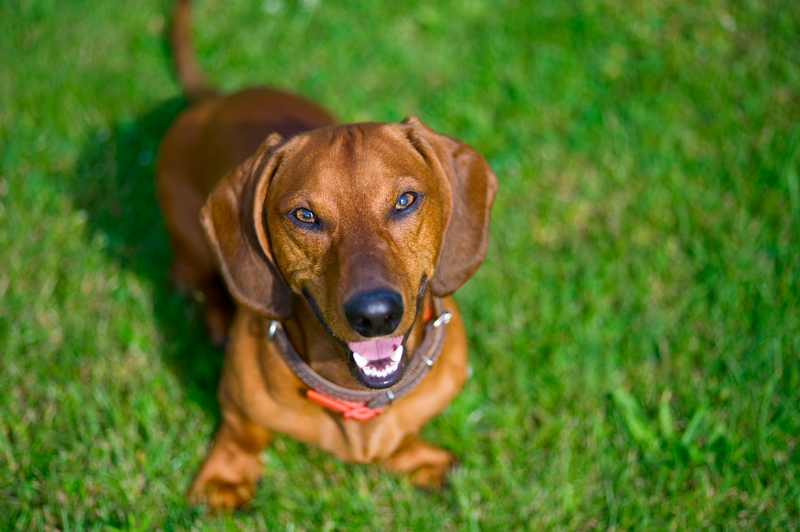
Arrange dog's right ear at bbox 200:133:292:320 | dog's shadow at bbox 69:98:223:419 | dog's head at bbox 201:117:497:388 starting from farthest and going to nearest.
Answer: dog's shadow at bbox 69:98:223:419, dog's right ear at bbox 200:133:292:320, dog's head at bbox 201:117:497:388

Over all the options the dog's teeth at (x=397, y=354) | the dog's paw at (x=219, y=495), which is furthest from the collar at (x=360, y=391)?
the dog's paw at (x=219, y=495)

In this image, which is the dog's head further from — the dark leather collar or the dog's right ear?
the dark leather collar

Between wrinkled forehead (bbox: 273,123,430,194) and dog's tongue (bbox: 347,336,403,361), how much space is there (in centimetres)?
54

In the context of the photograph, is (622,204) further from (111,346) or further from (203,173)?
(111,346)

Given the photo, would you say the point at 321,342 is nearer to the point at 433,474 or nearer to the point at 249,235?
the point at 249,235

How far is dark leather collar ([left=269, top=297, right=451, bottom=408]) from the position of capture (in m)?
2.48

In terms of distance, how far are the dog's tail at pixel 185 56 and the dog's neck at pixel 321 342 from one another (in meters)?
2.37

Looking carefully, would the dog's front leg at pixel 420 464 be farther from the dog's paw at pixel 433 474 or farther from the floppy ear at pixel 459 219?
the floppy ear at pixel 459 219

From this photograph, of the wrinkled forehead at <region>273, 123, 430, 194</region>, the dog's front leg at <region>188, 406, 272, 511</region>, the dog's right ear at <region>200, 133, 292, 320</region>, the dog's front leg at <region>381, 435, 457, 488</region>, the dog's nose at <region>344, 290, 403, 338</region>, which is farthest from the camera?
the dog's front leg at <region>381, 435, 457, 488</region>

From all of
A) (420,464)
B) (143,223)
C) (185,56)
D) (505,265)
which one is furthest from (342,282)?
(185,56)

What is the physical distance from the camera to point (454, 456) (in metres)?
3.21

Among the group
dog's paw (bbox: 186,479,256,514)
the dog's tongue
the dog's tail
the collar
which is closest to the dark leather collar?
the collar

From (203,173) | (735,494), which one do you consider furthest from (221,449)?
(735,494)

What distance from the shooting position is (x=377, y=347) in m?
2.33
